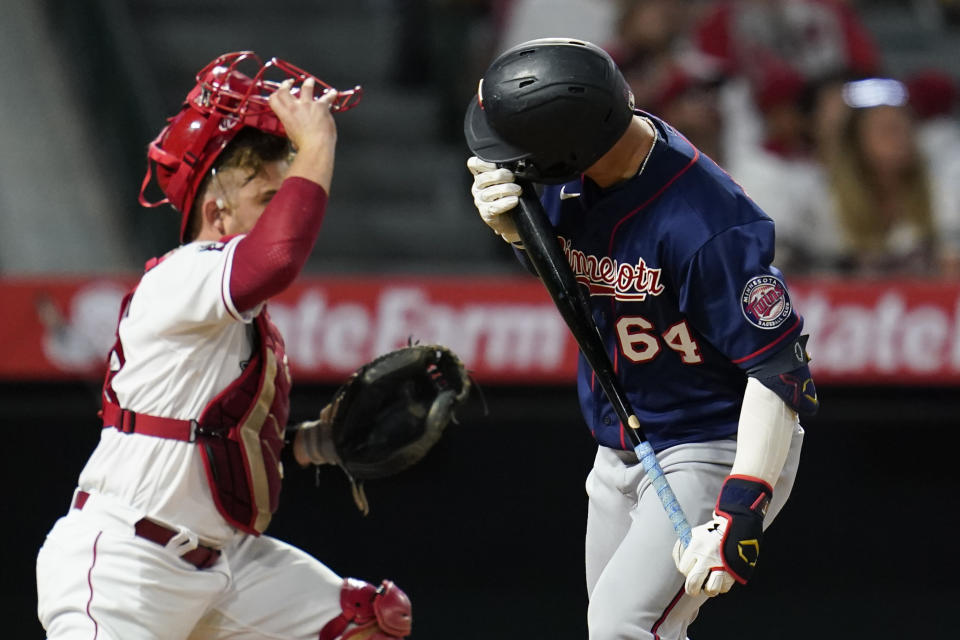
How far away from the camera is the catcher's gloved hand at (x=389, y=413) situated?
2.67 m

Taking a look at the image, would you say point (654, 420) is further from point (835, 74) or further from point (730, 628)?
point (835, 74)

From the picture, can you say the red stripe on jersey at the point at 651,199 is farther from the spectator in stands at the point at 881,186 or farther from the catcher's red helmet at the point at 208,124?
the spectator in stands at the point at 881,186

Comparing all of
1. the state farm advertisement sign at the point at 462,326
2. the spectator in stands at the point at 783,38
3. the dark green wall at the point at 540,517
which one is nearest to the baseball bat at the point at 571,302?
the state farm advertisement sign at the point at 462,326

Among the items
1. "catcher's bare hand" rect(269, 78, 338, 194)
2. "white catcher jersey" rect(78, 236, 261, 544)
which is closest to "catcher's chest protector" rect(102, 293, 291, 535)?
"white catcher jersey" rect(78, 236, 261, 544)

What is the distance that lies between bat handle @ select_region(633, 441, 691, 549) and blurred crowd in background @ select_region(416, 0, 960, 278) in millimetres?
2293

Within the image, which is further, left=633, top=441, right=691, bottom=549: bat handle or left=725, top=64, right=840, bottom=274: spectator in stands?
left=725, top=64, right=840, bottom=274: spectator in stands

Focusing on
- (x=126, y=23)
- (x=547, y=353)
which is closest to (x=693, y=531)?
(x=547, y=353)

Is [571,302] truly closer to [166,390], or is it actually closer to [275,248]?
[275,248]

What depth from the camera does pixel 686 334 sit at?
218 cm

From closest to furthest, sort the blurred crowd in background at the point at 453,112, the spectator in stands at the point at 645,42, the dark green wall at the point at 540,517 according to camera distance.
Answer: the dark green wall at the point at 540,517, the blurred crowd in background at the point at 453,112, the spectator in stands at the point at 645,42

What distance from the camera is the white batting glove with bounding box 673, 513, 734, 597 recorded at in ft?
6.56

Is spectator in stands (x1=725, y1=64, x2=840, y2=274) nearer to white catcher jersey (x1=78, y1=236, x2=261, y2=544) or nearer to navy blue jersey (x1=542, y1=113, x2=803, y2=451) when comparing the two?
navy blue jersey (x1=542, y1=113, x2=803, y2=451)

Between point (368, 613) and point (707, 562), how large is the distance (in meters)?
0.80

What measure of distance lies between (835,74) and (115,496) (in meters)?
3.53
